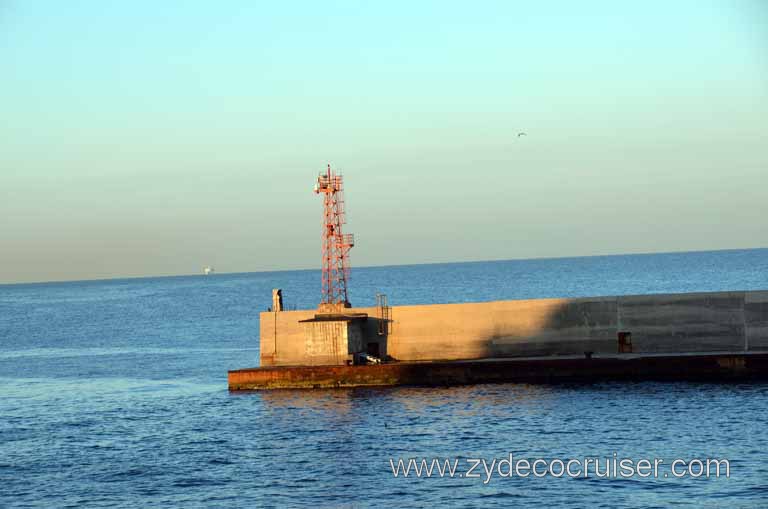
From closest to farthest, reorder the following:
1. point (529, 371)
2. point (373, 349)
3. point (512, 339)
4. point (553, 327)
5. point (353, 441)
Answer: point (353, 441)
point (529, 371)
point (553, 327)
point (512, 339)
point (373, 349)

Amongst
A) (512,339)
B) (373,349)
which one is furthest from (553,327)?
(373,349)

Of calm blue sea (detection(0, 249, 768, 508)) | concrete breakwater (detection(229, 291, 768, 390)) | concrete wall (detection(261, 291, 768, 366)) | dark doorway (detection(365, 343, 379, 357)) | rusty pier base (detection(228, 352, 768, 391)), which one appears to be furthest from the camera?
dark doorway (detection(365, 343, 379, 357))

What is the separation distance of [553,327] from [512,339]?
7.57 ft

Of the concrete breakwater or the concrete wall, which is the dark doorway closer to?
the concrete breakwater

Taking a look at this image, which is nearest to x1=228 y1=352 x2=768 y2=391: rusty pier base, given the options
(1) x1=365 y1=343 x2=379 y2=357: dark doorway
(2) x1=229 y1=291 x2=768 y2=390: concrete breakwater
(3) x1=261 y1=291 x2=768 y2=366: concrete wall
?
(2) x1=229 y1=291 x2=768 y2=390: concrete breakwater

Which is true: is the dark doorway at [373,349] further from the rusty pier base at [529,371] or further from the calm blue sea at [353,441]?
the calm blue sea at [353,441]

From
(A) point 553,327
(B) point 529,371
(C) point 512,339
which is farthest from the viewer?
(C) point 512,339

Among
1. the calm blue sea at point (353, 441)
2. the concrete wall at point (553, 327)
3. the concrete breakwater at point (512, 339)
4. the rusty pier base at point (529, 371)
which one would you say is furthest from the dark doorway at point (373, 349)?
the calm blue sea at point (353, 441)

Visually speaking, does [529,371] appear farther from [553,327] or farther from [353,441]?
[353,441]

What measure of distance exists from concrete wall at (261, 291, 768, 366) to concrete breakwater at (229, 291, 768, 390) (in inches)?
2.1

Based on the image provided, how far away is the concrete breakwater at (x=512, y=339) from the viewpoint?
50188 millimetres

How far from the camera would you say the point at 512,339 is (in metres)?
52.9

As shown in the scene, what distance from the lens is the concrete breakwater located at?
165 feet

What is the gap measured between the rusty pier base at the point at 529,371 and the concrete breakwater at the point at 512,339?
53mm
